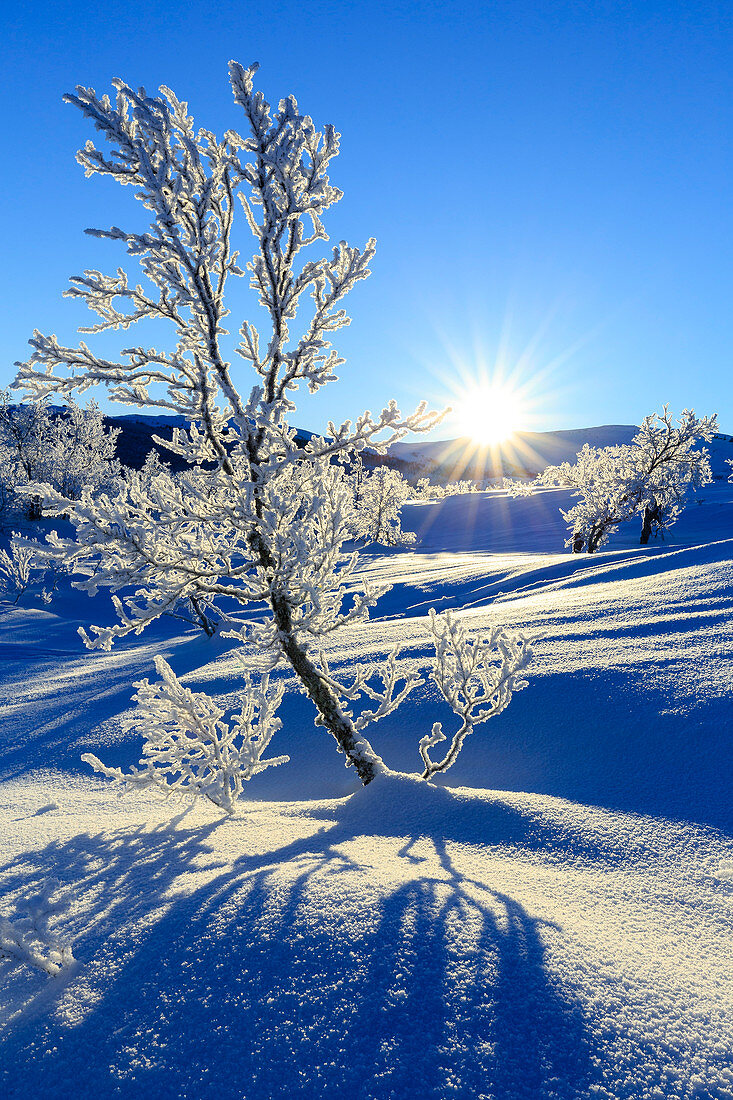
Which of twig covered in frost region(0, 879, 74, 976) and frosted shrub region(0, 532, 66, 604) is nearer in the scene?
twig covered in frost region(0, 879, 74, 976)

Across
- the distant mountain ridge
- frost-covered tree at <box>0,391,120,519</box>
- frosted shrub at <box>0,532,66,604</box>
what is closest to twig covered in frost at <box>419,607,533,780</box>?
frosted shrub at <box>0,532,66,604</box>

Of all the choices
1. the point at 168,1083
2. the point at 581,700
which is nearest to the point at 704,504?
the point at 581,700

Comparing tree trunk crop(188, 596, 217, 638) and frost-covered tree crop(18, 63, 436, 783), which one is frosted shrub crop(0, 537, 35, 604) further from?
frost-covered tree crop(18, 63, 436, 783)

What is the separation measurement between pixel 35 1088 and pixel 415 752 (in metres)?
4.19

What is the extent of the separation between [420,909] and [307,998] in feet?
2.19

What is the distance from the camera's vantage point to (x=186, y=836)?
11.3ft

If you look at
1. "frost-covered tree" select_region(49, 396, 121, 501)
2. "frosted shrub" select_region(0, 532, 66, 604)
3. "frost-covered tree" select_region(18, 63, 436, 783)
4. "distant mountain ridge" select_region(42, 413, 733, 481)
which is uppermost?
"distant mountain ridge" select_region(42, 413, 733, 481)

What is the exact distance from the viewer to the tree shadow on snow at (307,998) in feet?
4.84

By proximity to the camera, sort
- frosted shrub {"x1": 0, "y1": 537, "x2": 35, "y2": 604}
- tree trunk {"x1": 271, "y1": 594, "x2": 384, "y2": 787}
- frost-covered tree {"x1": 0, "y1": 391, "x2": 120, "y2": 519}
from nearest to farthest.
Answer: tree trunk {"x1": 271, "y1": 594, "x2": 384, "y2": 787} < frosted shrub {"x1": 0, "y1": 537, "x2": 35, "y2": 604} < frost-covered tree {"x1": 0, "y1": 391, "x2": 120, "y2": 519}

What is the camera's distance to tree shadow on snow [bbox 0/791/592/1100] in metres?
1.48

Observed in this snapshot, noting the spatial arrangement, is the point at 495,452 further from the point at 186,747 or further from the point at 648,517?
the point at 186,747

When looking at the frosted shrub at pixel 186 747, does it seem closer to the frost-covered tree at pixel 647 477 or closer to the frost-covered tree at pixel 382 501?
the frost-covered tree at pixel 647 477

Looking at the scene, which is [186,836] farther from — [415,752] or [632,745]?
[632,745]

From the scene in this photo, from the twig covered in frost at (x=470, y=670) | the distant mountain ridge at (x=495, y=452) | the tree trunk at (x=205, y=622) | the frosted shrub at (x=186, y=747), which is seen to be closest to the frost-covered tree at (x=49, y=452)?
the tree trunk at (x=205, y=622)
